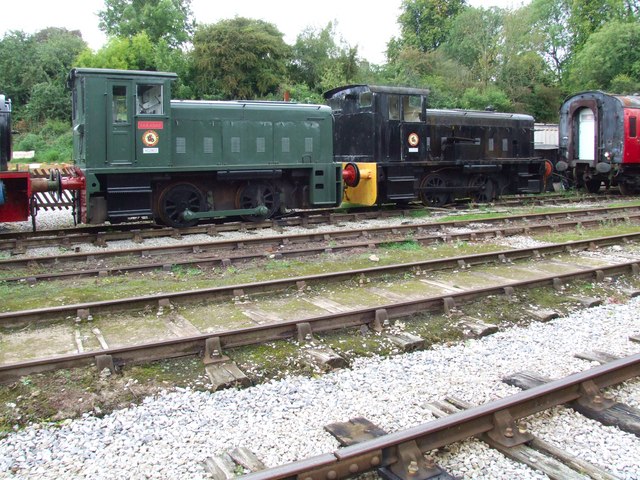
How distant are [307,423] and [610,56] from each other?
42832 mm

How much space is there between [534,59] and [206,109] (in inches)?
1326

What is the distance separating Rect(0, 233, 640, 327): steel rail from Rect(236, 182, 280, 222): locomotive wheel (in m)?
5.79

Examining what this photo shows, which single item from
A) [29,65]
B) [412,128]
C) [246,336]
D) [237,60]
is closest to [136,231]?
[246,336]

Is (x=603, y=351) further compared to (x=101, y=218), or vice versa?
(x=101, y=218)

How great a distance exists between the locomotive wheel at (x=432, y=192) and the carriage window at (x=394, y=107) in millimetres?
2051

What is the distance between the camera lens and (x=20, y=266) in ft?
29.3

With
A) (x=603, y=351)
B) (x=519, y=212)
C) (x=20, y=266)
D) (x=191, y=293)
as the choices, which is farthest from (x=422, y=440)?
(x=519, y=212)

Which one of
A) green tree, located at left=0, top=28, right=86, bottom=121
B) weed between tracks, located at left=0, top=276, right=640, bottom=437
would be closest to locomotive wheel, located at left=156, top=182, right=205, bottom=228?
weed between tracks, located at left=0, top=276, right=640, bottom=437

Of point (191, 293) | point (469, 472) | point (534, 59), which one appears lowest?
point (469, 472)

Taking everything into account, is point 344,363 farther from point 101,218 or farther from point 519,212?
point 519,212

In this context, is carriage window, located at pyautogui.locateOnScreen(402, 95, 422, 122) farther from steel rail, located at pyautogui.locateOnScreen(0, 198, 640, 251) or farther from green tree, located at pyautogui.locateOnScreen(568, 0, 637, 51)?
green tree, located at pyautogui.locateOnScreen(568, 0, 637, 51)

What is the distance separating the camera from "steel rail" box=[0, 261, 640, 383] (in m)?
4.81

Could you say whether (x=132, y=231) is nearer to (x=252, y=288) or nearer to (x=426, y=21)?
(x=252, y=288)

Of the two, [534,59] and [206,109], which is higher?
[534,59]
